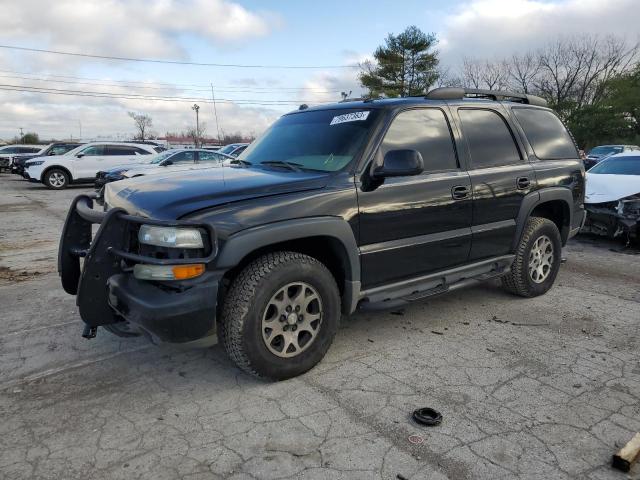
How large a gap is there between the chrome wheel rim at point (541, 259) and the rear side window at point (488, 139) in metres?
0.92

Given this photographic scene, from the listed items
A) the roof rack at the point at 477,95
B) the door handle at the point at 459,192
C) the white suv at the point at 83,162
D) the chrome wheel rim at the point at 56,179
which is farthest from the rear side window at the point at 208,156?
the door handle at the point at 459,192

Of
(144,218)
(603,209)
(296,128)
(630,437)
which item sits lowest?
(630,437)

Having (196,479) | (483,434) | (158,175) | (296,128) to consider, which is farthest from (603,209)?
(196,479)

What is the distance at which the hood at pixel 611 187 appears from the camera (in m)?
7.16

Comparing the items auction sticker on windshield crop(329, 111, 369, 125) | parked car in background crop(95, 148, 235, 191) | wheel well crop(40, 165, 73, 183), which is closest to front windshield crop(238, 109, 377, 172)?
auction sticker on windshield crop(329, 111, 369, 125)

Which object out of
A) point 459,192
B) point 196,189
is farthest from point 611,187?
point 196,189

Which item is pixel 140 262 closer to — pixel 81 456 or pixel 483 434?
pixel 81 456

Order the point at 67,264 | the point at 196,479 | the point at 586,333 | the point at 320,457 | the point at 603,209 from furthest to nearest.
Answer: the point at 603,209, the point at 586,333, the point at 67,264, the point at 320,457, the point at 196,479

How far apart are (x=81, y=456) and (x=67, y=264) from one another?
157 cm

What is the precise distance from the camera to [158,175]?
3738 millimetres

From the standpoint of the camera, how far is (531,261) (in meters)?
4.79

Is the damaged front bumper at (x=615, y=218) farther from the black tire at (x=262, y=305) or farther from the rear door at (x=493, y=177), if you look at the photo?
the black tire at (x=262, y=305)

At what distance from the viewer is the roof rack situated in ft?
13.5

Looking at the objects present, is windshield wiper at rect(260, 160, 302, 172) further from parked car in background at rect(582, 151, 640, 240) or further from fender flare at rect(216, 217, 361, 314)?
parked car in background at rect(582, 151, 640, 240)
